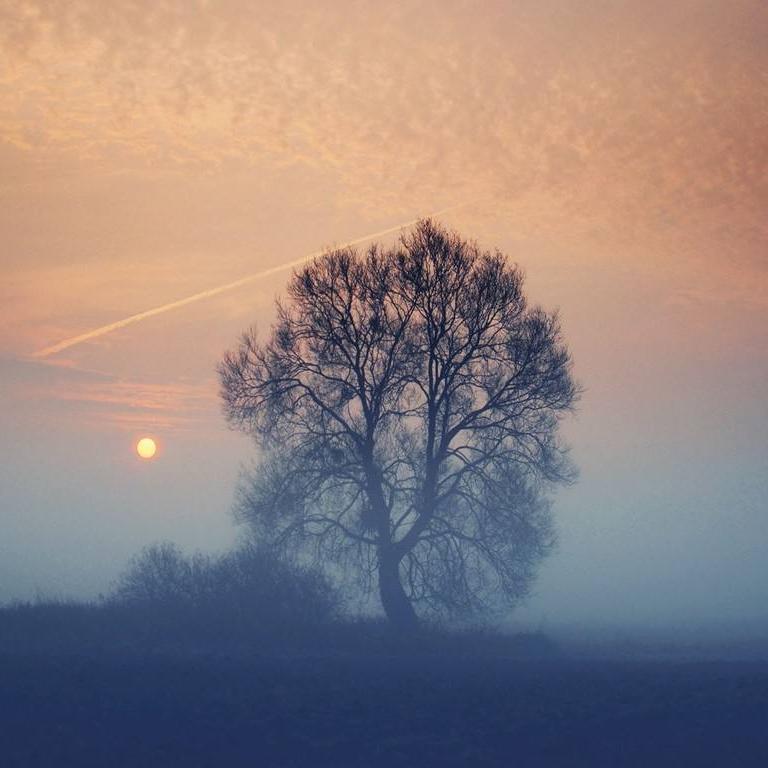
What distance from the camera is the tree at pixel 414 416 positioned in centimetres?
2620

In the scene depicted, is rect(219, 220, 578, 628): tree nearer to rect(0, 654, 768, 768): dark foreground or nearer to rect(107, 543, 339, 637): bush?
rect(107, 543, 339, 637): bush

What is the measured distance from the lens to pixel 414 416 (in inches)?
1061

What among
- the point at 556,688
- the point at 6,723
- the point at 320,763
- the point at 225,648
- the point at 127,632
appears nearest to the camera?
the point at 320,763

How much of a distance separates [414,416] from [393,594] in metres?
5.01

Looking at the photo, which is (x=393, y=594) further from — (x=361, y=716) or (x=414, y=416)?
(x=361, y=716)

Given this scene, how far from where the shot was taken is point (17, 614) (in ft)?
77.9

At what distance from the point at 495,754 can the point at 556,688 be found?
164 inches

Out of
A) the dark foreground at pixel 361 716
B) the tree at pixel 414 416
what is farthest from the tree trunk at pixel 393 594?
the dark foreground at pixel 361 716

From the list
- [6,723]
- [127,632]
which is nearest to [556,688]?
[6,723]

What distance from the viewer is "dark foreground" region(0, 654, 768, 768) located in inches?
446

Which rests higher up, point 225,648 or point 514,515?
point 514,515

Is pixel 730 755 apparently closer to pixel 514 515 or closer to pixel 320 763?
pixel 320 763

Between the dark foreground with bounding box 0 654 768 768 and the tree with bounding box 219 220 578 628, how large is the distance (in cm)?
909

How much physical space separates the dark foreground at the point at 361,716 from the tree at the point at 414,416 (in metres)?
9.09
